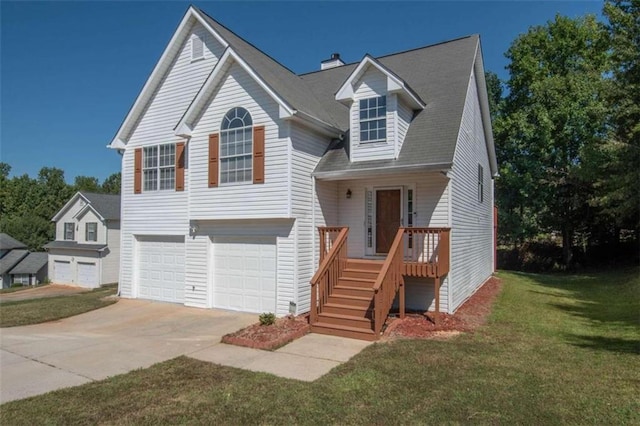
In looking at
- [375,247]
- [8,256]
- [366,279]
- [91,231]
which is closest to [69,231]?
[91,231]

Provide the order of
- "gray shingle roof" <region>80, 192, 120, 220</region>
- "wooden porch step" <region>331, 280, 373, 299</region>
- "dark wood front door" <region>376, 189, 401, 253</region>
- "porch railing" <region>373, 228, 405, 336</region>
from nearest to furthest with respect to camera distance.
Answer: "porch railing" <region>373, 228, 405, 336</region>, "wooden porch step" <region>331, 280, 373, 299</region>, "dark wood front door" <region>376, 189, 401, 253</region>, "gray shingle roof" <region>80, 192, 120, 220</region>

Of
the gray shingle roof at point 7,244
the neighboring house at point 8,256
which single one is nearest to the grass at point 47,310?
the neighboring house at point 8,256

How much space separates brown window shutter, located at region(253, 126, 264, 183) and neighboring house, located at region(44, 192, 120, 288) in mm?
18340

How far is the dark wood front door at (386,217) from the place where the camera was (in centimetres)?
1120

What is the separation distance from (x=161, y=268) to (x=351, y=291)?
7.04m

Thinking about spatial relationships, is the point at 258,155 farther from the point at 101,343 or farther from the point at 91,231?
the point at 91,231

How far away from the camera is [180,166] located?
12516 millimetres

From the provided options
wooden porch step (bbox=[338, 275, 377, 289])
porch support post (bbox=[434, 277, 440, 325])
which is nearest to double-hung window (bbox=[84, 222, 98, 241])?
wooden porch step (bbox=[338, 275, 377, 289])

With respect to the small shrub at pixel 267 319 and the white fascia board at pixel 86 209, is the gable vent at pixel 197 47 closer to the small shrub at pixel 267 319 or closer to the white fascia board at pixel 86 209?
the small shrub at pixel 267 319

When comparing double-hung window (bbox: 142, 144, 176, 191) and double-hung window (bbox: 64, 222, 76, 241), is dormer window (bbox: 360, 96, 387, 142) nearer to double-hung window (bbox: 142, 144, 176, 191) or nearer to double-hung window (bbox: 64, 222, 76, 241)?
double-hung window (bbox: 142, 144, 176, 191)

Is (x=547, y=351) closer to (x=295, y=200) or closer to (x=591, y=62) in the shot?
(x=295, y=200)

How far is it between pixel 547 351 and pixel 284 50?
16478mm

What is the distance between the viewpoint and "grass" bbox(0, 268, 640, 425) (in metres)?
4.62

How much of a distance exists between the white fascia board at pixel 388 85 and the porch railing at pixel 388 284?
3.81 meters
